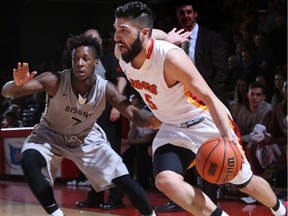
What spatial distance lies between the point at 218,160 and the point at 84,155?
5.36 ft

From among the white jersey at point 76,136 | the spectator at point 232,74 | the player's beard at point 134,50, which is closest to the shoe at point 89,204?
the white jersey at point 76,136

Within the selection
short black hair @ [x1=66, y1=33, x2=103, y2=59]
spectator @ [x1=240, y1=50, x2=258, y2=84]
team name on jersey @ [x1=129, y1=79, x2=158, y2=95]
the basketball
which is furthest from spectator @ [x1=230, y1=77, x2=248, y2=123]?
the basketball

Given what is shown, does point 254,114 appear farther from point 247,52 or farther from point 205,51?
point 247,52

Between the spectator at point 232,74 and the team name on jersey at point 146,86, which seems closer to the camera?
the team name on jersey at point 146,86

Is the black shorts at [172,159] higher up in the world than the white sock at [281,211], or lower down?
higher up

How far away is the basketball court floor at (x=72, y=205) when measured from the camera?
243 inches

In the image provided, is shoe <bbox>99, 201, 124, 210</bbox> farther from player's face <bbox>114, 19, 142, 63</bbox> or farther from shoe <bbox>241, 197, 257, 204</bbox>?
player's face <bbox>114, 19, 142, 63</bbox>

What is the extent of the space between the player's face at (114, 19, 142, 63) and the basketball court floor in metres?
2.27

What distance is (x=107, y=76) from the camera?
663 cm

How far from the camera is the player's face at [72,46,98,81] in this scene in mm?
5320

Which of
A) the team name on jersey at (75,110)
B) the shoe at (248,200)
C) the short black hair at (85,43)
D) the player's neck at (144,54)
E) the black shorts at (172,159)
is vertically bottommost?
the shoe at (248,200)

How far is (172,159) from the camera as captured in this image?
4273 mm

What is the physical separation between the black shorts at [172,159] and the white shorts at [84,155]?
33.9 inches

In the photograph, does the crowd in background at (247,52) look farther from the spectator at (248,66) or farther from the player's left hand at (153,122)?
the player's left hand at (153,122)
